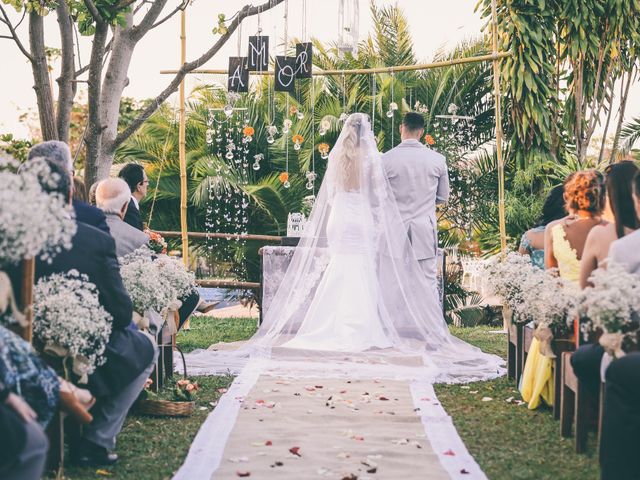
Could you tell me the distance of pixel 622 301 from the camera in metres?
3.44

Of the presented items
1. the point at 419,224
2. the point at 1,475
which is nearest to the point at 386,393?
the point at 419,224

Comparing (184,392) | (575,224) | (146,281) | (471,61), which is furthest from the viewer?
(471,61)

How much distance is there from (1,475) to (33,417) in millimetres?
211

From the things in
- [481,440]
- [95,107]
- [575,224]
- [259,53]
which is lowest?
[481,440]

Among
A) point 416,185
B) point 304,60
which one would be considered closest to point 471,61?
point 416,185

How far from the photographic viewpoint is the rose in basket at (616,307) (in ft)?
11.3

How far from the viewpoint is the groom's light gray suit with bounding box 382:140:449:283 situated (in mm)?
8359

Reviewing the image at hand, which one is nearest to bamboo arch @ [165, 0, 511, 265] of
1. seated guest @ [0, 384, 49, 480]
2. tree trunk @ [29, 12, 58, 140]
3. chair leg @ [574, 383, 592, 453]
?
tree trunk @ [29, 12, 58, 140]

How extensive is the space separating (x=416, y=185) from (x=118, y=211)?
11.7 feet

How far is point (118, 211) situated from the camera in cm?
551

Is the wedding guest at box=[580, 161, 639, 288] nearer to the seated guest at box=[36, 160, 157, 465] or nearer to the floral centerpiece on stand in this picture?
the seated guest at box=[36, 160, 157, 465]

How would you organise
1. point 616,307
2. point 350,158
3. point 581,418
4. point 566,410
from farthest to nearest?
point 350,158
point 566,410
point 581,418
point 616,307

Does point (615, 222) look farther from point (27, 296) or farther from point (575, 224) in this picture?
point (27, 296)

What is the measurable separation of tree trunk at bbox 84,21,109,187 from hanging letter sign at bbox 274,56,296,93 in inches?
96.8
